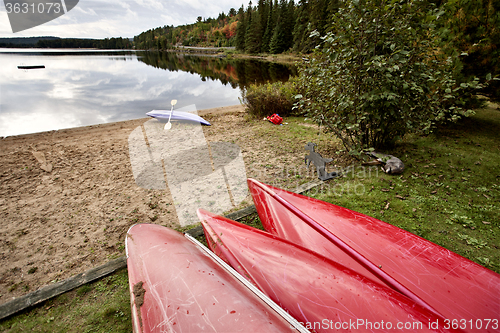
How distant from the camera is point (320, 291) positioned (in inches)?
70.4

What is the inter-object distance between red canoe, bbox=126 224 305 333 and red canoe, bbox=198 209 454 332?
0.18 meters

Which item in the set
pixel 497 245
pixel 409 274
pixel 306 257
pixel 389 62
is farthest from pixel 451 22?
pixel 306 257

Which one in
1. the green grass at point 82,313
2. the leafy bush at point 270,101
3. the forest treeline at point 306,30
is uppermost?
the forest treeline at point 306,30

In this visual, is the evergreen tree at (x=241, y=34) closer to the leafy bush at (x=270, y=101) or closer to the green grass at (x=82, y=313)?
the leafy bush at (x=270, y=101)

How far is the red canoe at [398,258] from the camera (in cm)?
175

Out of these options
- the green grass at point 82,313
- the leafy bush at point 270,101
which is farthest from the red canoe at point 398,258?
the leafy bush at point 270,101

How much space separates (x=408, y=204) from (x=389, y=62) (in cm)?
237

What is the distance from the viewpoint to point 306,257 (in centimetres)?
211

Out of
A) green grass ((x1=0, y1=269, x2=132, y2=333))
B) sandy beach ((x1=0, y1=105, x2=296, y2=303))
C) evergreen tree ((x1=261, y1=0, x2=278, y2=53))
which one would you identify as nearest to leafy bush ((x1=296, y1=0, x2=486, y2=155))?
sandy beach ((x1=0, y1=105, x2=296, y2=303))

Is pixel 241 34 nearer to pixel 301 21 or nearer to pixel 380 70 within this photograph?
pixel 301 21

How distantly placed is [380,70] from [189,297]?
4.36 meters

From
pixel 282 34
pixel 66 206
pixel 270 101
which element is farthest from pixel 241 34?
pixel 66 206

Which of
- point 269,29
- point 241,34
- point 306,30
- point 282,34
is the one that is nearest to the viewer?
point 306,30

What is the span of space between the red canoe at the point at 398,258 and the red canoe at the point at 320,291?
286 millimetres
